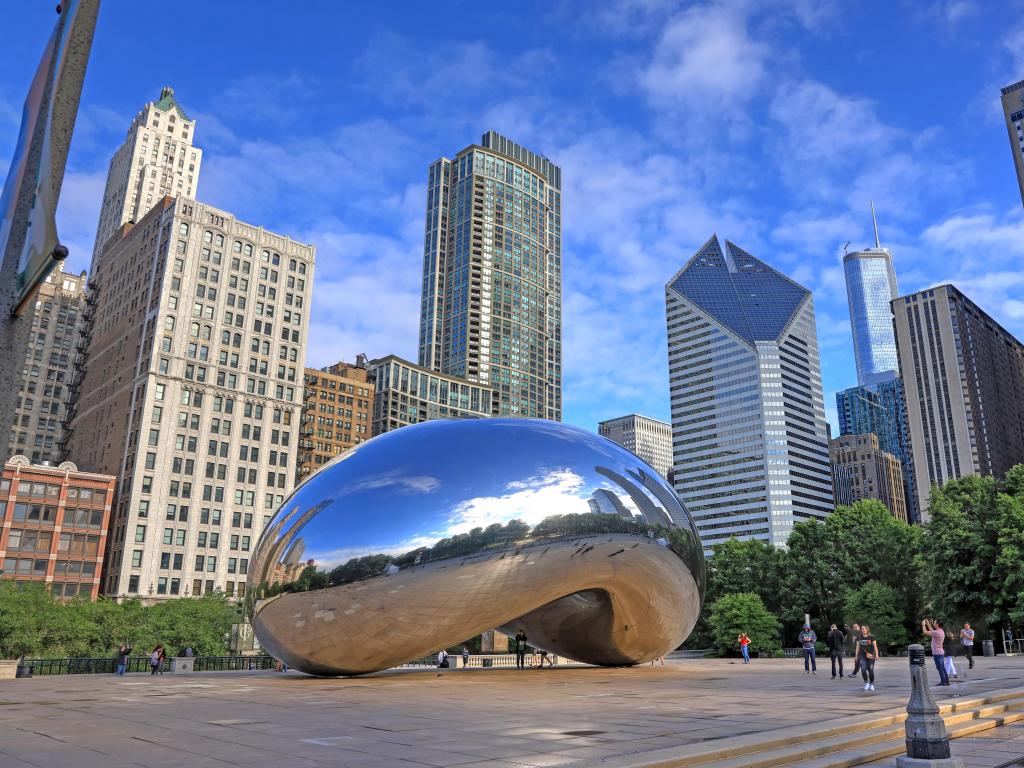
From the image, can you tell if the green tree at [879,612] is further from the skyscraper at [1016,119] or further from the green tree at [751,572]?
the skyscraper at [1016,119]

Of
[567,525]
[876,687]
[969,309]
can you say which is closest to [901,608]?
[876,687]

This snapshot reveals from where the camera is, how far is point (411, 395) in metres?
169

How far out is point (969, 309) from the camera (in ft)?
644

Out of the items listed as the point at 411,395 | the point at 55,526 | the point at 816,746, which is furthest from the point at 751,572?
the point at 411,395

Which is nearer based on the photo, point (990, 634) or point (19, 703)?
point (19, 703)

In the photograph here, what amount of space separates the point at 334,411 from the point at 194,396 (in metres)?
45.2

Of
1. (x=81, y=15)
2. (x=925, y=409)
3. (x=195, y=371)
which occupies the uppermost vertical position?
(x=925, y=409)

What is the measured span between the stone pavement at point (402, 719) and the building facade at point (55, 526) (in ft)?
235

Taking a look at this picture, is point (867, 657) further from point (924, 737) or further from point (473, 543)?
point (924, 737)

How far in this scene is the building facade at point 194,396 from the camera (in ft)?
293

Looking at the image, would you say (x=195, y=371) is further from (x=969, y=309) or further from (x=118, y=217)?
(x=969, y=309)

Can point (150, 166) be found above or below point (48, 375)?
above

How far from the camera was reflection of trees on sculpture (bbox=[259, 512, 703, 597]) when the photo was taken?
1500cm

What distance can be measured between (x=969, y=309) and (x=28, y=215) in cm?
22524
